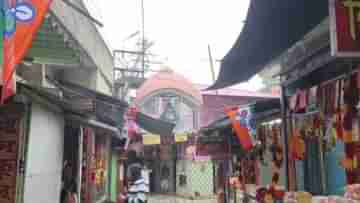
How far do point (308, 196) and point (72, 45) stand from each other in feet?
16.6

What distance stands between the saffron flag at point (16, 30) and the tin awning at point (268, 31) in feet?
6.62

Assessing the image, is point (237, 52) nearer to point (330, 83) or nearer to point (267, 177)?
point (330, 83)

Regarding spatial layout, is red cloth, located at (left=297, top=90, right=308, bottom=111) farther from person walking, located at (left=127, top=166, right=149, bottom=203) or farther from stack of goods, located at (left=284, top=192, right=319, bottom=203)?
person walking, located at (left=127, top=166, right=149, bottom=203)

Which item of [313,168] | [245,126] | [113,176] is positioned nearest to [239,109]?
[245,126]

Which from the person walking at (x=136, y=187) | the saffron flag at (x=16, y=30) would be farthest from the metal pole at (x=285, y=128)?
the person walking at (x=136, y=187)

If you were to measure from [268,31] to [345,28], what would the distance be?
141cm

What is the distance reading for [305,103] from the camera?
4113 mm

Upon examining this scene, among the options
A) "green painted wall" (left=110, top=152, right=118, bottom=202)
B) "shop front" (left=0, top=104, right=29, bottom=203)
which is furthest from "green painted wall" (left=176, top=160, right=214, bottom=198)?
"shop front" (left=0, top=104, right=29, bottom=203)

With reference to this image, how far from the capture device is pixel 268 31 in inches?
162

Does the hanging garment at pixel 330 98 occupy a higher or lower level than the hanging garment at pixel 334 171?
higher

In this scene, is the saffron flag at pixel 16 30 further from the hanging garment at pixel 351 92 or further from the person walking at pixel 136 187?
the person walking at pixel 136 187

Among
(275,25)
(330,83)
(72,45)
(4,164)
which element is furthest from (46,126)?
(330,83)

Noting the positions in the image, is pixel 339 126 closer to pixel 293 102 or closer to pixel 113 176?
pixel 293 102

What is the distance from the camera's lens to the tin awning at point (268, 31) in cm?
357
